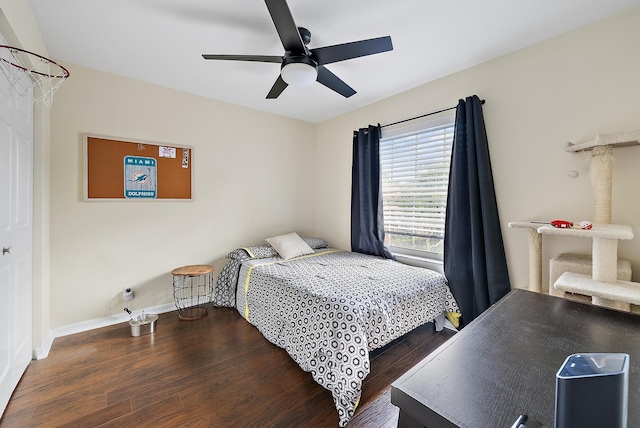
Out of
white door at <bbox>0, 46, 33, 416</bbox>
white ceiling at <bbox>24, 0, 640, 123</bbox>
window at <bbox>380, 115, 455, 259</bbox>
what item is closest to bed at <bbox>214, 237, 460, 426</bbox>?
window at <bbox>380, 115, 455, 259</bbox>

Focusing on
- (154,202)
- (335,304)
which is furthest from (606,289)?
(154,202)

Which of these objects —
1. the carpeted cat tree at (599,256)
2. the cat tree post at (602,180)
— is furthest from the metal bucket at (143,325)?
the cat tree post at (602,180)

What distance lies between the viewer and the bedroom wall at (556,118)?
1722 millimetres

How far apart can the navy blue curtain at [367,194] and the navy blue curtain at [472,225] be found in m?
0.83

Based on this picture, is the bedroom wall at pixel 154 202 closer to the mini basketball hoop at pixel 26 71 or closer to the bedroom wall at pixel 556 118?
the mini basketball hoop at pixel 26 71

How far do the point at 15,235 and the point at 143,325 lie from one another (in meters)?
1.30

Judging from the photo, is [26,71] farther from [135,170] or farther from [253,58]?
[253,58]

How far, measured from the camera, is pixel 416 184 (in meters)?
2.91

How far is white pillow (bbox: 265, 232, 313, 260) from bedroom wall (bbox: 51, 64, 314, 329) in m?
0.43

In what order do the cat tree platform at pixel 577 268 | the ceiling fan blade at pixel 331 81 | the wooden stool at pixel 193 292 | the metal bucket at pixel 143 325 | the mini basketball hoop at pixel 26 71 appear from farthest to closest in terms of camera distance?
the wooden stool at pixel 193 292 → the metal bucket at pixel 143 325 → the ceiling fan blade at pixel 331 81 → the cat tree platform at pixel 577 268 → the mini basketball hoop at pixel 26 71

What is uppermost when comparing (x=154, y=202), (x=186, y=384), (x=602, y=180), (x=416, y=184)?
(x=416, y=184)

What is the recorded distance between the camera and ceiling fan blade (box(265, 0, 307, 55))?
133 centimetres

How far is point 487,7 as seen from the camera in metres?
1.69

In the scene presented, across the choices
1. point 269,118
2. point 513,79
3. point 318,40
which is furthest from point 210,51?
point 513,79
